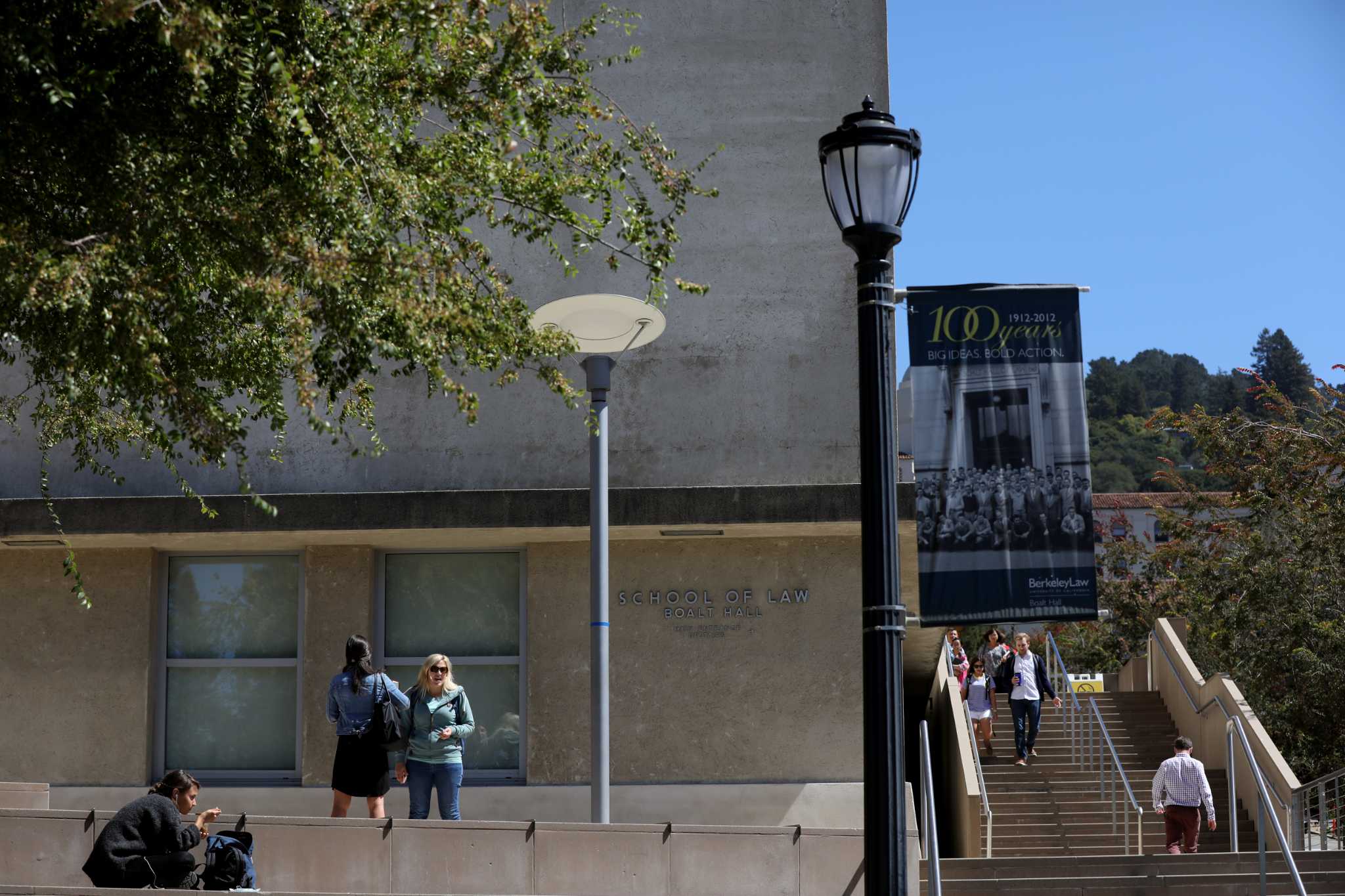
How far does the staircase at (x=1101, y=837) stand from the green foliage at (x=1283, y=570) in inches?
132

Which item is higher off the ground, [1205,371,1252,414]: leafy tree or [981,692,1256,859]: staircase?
→ [1205,371,1252,414]: leafy tree

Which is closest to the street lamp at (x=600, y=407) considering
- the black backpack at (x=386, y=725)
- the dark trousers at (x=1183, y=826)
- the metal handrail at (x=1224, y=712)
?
the black backpack at (x=386, y=725)

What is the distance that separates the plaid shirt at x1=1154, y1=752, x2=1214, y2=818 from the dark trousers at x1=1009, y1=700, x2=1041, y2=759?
4310 mm

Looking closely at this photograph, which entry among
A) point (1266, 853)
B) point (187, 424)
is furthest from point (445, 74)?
point (1266, 853)

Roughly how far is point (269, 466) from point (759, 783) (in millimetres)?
5676

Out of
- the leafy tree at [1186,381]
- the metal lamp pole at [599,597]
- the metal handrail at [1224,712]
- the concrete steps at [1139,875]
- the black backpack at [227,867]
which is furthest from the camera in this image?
the leafy tree at [1186,381]

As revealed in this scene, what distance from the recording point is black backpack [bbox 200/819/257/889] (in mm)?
9422

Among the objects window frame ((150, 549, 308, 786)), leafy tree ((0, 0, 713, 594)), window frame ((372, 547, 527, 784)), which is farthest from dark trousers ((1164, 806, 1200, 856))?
leafy tree ((0, 0, 713, 594))

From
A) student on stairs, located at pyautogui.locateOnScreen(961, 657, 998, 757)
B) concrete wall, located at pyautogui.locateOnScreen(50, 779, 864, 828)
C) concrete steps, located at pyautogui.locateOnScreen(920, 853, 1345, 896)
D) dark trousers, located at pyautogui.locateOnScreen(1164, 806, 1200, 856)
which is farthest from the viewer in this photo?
student on stairs, located at pyautogui.locateOnScreen(961, 657, 998, 757)

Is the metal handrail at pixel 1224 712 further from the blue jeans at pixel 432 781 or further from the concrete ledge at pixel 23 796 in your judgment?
the concrete ledge at pixel 23 796

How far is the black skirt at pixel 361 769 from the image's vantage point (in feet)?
36.5

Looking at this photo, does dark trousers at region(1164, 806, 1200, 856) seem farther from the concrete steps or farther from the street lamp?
the street lamp

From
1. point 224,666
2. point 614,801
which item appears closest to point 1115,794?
point 614,801

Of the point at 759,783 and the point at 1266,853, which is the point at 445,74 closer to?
the point at 759,783
